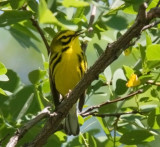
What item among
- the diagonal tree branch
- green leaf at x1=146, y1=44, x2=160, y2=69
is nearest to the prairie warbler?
the diagonal tree branch

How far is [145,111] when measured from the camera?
2293mm

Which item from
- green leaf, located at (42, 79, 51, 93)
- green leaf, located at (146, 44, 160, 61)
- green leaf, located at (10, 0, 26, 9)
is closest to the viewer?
green leaf, located at (10, 0, 26, 9)

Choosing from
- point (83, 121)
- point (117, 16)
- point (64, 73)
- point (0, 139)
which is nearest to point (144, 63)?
point (83, 121)

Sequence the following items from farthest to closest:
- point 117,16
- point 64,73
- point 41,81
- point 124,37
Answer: point 64,73, point 41,81, point 124,37, point 117,16

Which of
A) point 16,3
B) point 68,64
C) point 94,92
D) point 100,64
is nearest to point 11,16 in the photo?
point 16,3

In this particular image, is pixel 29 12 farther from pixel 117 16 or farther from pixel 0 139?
pixel 0 139

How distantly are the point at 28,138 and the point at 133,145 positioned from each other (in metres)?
0.54

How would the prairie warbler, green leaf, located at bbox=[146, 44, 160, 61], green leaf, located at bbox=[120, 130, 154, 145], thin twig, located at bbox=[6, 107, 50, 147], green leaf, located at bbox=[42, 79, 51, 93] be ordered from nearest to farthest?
→ 1. green leaf, located at bbox=[146, 44, 160, 61]
2. thin twig, located at bbox=[6, 107, 50, 147]
3. green leaf, located at bbox=[120, 130, 154, 145]
4. green leaf, located at bbox=[42, 79, 51, 93]
5. the prairie warbler

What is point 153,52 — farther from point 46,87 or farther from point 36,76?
point 46,87

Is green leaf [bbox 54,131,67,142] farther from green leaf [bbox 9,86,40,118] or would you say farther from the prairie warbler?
the prairie warbler

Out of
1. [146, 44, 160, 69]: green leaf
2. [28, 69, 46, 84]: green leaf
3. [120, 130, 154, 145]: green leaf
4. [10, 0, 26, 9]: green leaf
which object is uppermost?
[10, 0, 26, 9]: green leaf

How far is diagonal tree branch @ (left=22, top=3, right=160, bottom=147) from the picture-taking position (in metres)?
1.54

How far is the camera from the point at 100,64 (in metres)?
1.77

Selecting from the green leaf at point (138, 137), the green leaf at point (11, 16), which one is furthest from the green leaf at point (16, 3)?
the green leaf at point (138, 137)
